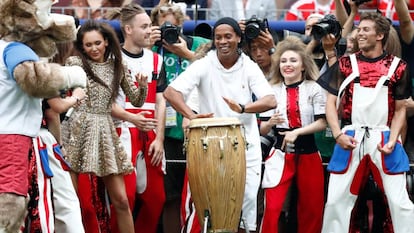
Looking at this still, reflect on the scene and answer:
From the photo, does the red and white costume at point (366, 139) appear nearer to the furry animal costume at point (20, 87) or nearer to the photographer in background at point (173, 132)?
the photographer in background at point (173, 132)

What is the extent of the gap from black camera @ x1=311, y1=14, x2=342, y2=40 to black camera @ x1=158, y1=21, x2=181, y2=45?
3.53ft

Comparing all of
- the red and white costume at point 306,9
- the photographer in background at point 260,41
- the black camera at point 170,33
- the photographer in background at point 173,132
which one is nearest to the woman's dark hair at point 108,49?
the black camera at point 170,33

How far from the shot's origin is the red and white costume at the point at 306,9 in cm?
1080

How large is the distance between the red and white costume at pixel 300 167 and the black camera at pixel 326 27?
40cm

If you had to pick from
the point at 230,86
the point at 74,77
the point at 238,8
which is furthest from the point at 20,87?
the point at 238,8

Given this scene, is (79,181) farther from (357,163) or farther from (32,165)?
(357,163)

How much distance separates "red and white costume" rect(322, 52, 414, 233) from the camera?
8.91 m

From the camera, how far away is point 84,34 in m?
9.10

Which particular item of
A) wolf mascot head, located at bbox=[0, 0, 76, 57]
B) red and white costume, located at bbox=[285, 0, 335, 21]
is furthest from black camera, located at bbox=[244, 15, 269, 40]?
wolf mascot head, located at bbox=[0, 0, 76, 57]

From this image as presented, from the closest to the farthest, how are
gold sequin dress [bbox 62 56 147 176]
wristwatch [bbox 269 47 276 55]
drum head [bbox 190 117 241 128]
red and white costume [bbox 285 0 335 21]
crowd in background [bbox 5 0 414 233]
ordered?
drum head [bbox 190 117 241 128], gold sequin dress [bbox 62 56 147 176], crowd in background [bbox 5 0 414 233], wristwatch [bbox 269 47 276 55], red and white costume [bbox 285 0 335 21]

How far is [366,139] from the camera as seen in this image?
8930 millimetres

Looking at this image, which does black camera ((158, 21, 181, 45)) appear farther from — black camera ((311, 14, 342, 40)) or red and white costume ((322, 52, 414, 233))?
red and white costume ((322, 52, 414, 233))

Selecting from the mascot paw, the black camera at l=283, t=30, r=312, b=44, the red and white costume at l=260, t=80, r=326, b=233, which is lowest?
the red and white costume at l=260, t=80, r=326, b=233

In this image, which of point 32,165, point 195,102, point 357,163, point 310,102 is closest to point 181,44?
point 195,102
